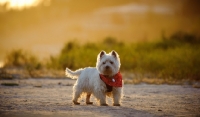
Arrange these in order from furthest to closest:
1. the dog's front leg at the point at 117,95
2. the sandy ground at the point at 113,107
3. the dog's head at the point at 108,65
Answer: the dog's front leg at the point at 117,95
the dog's head at the point at 108,65
the sandy ground at the point at 113,107

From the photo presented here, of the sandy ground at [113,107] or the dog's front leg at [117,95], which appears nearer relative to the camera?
the sandy ground at [113,107]

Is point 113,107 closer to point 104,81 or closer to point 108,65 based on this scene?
point 104,81

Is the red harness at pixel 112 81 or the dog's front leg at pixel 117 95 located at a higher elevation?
the red harness at pixel 112 81

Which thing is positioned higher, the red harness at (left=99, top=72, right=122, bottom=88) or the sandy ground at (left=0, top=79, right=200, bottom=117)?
the red harness at (left=99, top=72, right=122, bottom=88)

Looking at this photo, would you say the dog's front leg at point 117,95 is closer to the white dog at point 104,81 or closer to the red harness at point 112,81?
the white dog at point 104,81

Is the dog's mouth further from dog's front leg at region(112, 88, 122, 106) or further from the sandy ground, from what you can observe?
the sandy ground

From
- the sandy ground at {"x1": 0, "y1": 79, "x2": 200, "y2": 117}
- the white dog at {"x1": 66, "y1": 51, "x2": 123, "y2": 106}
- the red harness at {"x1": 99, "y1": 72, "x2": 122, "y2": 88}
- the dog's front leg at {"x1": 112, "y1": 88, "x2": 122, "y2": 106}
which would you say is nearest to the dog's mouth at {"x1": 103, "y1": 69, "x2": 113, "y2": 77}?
the white dog at {"x1": 66, "y1": 51, "x2": 123, "y2": 106}

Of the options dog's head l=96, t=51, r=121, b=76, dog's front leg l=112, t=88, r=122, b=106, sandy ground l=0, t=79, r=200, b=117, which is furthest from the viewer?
dog's front leg l=112, t=88, r=122, b=106

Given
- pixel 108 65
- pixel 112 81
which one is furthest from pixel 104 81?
pixel 108 65

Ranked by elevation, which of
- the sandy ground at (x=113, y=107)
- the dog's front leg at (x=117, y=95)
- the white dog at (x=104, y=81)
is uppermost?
the white dog at (x=104, y=81)

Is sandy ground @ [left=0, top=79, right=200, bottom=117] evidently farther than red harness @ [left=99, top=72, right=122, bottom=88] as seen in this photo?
No

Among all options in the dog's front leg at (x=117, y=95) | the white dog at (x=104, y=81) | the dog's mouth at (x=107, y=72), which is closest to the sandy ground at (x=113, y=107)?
the dog's front leg at (x=117, y=95)

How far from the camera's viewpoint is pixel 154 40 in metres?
36.2

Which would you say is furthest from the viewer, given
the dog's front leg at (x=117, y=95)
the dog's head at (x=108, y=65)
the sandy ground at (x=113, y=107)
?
the dog's front leg at (x=117, y=95)
